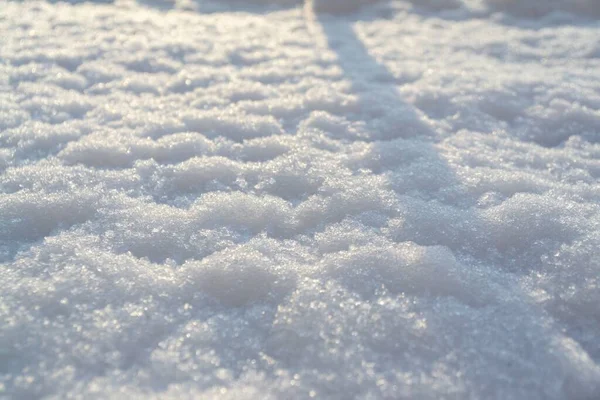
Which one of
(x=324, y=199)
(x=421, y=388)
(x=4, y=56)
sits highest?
(x=4, y=56)

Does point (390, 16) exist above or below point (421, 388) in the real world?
above

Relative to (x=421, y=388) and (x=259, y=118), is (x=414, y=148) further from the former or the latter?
(x=421, y=388)

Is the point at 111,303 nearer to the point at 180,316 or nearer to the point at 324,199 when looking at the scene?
the point at 180,316

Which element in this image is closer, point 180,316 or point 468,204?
point 180,316

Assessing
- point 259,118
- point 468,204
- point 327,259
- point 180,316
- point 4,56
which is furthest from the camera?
point 4,56

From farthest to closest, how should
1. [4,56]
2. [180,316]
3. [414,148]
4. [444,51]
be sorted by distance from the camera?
[444,51] < [4,56] < [414,148] < [180,316]

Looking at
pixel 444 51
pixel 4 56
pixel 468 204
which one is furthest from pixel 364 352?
pixel 4 56
